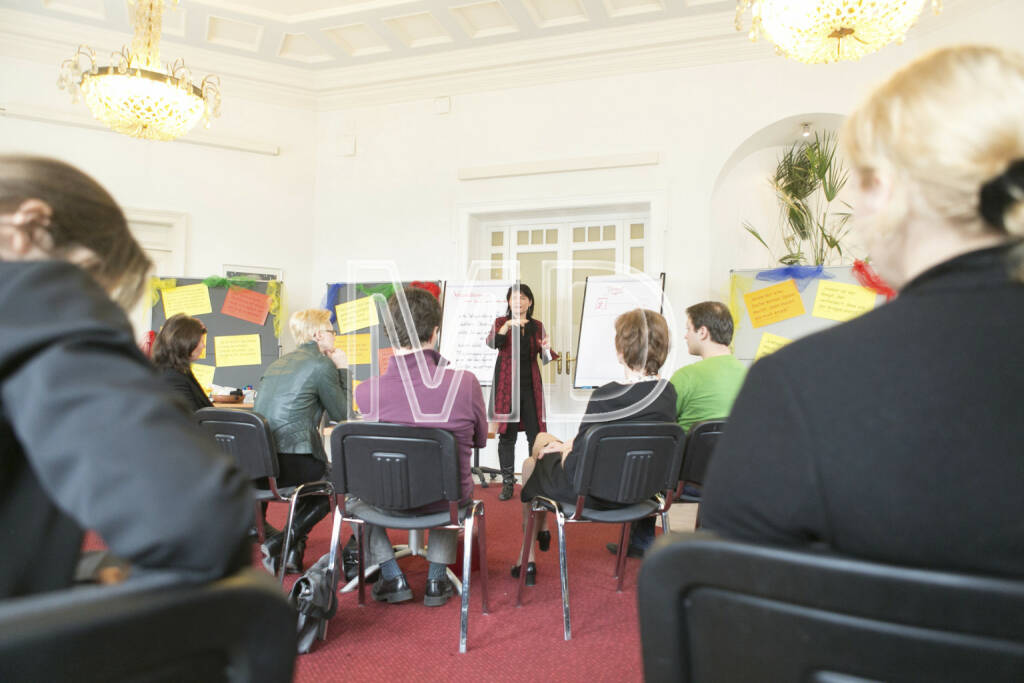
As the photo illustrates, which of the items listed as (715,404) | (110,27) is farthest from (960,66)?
(110,27)

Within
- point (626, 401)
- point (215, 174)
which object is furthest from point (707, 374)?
point (215, 174)

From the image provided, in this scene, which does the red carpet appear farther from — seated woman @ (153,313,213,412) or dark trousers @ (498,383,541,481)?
dark trousers @ (498,383,541,481)

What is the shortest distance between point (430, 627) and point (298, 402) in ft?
3.76

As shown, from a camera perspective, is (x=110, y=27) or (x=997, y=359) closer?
(x=997, y=359)

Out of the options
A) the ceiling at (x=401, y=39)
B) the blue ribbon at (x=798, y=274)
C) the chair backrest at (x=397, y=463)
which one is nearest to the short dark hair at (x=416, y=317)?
the chair backrest at (x=397, y=463)

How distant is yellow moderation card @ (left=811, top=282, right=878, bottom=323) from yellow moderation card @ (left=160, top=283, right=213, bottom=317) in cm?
486

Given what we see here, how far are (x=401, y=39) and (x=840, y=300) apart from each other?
4.27 metres

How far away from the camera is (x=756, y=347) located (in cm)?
477

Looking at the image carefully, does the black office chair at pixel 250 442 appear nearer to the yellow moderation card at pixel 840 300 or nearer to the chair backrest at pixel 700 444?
the chair backrest at pixel 700 444

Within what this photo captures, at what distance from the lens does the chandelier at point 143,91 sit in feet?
13.3

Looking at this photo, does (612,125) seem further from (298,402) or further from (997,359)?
(997,359)

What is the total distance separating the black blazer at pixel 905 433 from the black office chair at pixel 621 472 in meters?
1.72

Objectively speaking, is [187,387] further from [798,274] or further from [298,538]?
[798,274]

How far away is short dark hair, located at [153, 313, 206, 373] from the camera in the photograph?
9.92 feet
